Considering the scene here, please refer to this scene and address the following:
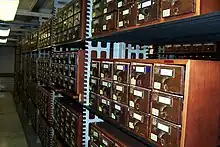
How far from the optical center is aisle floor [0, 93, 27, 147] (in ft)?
A: 15.6

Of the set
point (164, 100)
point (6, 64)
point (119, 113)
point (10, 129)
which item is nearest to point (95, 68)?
point (119, 113)

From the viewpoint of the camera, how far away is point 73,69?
2.39 metres

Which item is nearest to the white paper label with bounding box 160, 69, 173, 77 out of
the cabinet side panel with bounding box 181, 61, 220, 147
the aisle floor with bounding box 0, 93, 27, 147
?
the cabinet side panel with bounding box 181, 61, 220, 147

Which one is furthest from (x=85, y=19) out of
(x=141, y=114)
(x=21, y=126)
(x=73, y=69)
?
(x=21, y=126)

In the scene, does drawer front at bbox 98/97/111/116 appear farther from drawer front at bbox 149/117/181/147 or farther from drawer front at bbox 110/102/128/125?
drawer front at bbox 149/117/181/147

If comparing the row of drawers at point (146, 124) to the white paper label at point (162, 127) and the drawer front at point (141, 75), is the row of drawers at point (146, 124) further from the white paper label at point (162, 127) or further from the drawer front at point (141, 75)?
the drawer front at point (141, 75)

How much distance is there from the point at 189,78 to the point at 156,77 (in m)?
0.21

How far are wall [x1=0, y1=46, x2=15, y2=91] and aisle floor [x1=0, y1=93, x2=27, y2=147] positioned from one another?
14.5 ft

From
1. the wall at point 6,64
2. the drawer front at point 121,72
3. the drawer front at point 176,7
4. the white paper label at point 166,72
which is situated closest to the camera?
the drawer front at point 176,7

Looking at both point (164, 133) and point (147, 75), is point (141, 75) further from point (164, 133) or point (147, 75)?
point (164, 133)

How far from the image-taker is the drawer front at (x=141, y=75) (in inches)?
48.3

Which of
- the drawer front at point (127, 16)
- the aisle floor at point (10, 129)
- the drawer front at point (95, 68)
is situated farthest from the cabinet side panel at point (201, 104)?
the aisle floor at point (10, 129)

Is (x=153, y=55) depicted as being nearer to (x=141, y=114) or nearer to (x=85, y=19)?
(x=85, y=19)

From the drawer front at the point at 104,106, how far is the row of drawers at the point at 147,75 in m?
0.10
